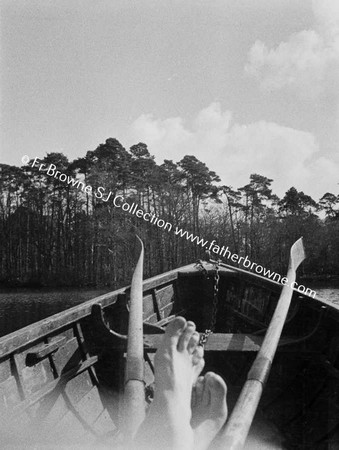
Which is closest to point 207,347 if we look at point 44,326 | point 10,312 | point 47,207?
point 44,326

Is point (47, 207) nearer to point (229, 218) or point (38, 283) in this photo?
point (38, 283)

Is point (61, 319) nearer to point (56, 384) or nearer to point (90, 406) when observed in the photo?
point (56, 384)

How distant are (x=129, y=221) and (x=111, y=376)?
3249cm

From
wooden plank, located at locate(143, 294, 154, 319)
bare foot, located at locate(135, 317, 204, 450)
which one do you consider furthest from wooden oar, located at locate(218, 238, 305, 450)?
wooden plank, located at locate(143, 294, 154, 319)

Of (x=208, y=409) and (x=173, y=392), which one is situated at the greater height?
(x=173, y=392)

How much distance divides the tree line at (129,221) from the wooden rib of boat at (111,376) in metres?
29.4

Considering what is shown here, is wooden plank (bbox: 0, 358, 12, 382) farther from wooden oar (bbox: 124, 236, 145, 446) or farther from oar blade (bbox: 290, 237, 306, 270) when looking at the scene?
oar blade (bbox: 290, 237, 306, 270)

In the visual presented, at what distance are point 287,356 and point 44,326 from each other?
2213 millimetres

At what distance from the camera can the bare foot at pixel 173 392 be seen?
5.78 feet

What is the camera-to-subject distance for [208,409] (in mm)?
2051

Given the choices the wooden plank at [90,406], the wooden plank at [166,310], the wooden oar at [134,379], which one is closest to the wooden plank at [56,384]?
the wooden plank at [90,406]

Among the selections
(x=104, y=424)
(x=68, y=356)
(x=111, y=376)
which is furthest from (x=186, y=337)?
(x=111, y=376)

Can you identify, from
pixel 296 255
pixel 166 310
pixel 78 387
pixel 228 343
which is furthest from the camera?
pixel 166 310

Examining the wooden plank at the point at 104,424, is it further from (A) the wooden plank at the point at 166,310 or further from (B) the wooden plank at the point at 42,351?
(A) the wooden plank at the point at 166,310
